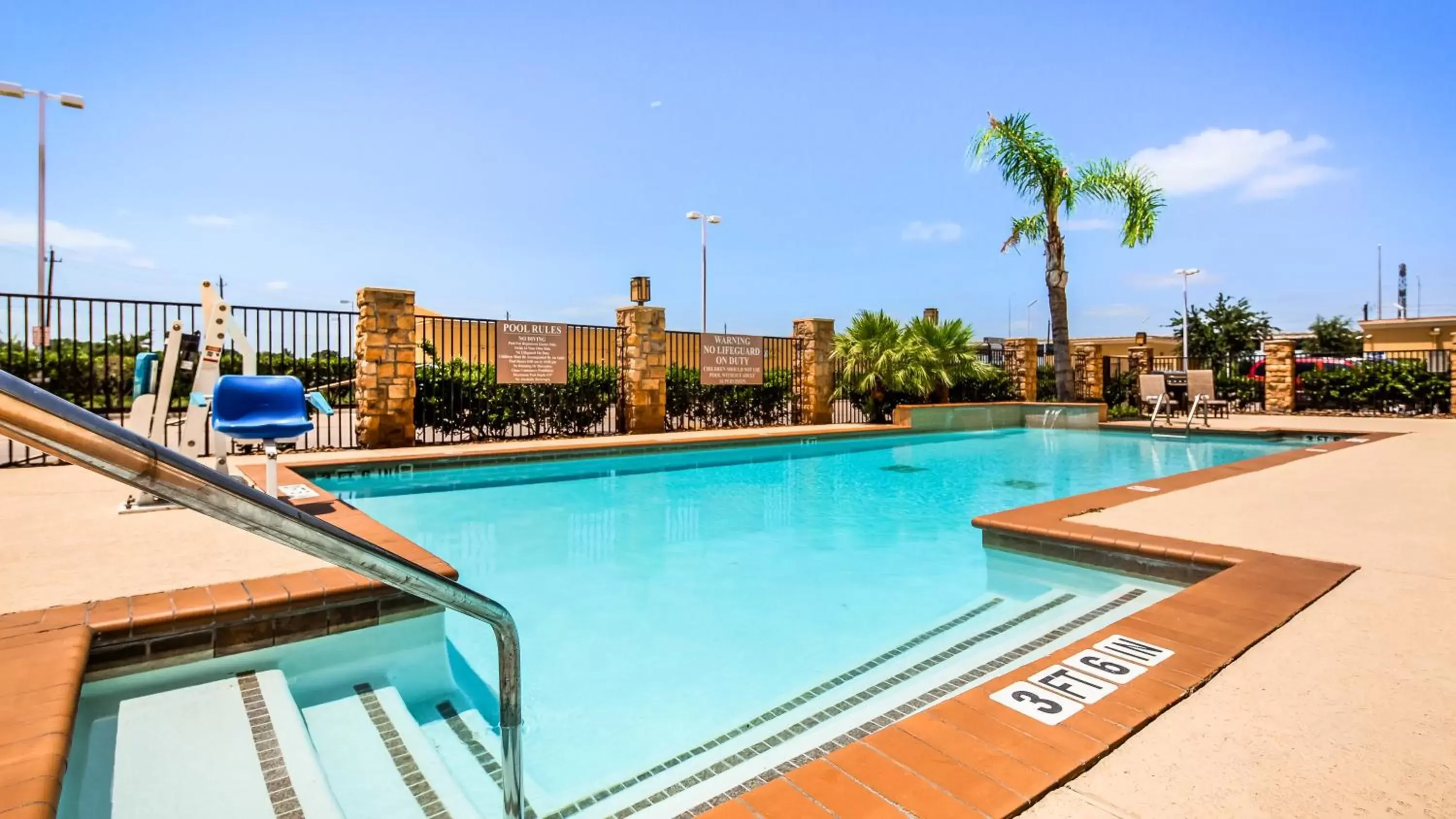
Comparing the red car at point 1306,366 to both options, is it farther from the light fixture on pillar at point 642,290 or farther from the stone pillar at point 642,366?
the light fixture on pillar at point 642,290

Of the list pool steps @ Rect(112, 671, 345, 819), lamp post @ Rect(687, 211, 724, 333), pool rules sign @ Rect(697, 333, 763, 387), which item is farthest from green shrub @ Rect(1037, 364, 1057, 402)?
pool steps @ Rect(112, 671, 345, 819)

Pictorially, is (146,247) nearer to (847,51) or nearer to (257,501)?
(847,51)

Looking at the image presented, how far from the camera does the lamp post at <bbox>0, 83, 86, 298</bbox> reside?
11.1m

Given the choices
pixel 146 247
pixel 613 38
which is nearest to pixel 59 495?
pixel 613 38

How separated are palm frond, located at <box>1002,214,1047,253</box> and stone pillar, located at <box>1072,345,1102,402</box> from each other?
4.04 metres

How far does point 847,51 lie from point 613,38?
3801 mm

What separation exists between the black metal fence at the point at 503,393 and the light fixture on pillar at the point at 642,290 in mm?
642

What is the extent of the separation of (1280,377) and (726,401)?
1374cm

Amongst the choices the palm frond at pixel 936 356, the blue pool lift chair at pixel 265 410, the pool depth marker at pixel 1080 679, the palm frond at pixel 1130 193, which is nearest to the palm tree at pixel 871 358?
the palm frond at pixel 936 356

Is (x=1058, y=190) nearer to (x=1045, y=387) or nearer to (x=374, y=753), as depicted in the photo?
(x=1045, y=387)

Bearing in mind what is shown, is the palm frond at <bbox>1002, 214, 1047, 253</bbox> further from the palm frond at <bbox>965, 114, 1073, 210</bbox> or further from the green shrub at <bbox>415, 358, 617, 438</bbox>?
the green shrub at <bbox>415, 358, 617, 438</bbox>

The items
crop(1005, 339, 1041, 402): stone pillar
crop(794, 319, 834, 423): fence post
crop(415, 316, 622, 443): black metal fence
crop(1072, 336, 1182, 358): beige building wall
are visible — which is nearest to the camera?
crop(415, 316, 622, 443): black metal fence

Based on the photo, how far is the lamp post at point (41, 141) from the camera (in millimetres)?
11102

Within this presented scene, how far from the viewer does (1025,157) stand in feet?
51.4
